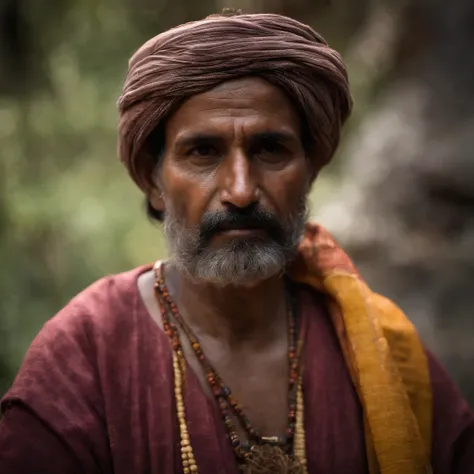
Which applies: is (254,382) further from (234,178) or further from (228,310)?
(234,178)

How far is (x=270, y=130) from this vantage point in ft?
5.36

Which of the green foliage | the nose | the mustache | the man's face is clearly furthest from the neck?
the green foliage

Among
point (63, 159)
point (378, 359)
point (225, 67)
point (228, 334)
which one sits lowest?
point (378, 359)

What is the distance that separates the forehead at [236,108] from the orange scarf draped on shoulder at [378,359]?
0.55m

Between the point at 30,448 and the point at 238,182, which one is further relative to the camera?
the point at 238,182

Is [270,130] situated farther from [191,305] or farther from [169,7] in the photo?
[169,7]

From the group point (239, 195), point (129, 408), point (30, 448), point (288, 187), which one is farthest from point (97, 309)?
point (288, 187)

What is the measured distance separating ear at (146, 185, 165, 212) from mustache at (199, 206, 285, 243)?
0.27 metres

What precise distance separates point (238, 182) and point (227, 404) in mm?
665

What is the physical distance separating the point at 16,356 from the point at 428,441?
294 cm

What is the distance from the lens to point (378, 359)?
1738mm

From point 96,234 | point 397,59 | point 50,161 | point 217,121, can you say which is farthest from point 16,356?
point 397,59

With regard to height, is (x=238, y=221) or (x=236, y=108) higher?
(x=236, y=108)

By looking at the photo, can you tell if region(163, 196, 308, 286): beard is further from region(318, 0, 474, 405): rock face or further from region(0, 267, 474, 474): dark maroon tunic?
region(318, 0, 474, 405): rock face
